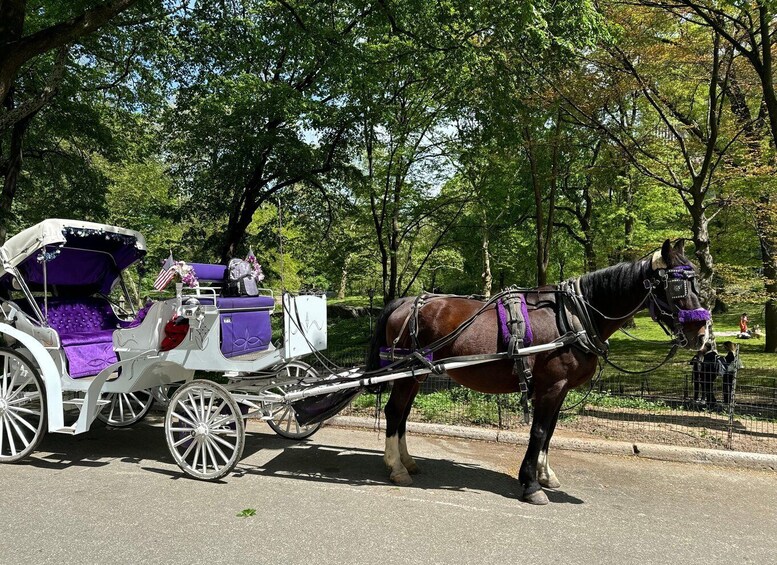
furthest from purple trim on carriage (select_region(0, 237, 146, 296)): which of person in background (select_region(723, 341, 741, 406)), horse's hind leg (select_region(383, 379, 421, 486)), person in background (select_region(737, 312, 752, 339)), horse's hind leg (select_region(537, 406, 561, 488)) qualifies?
person in background (select_region(737, 312, 752, 339))

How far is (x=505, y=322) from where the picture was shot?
507 cm

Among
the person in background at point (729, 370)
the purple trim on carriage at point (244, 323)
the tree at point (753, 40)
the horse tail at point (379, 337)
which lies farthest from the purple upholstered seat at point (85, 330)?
the tree at point (753, 40)

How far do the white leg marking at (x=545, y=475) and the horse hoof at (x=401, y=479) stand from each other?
1.30 metres

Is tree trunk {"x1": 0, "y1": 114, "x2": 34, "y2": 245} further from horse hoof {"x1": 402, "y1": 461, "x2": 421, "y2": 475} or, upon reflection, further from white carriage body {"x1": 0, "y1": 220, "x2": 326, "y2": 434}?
horse hoof {"x1": 402, "y1": 461, "x2": 421, "y2": 475}

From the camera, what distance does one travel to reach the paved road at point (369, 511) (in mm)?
3748

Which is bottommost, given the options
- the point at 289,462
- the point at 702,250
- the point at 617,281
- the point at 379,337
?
the point at 289,462

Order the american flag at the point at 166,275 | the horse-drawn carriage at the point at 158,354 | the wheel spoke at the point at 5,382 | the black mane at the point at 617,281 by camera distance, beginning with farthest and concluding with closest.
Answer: the wheel spoke at the point at 5,382, the american flag at the point at 166,275, the horse-drawn carriage at the point at 158,354, the black mane at the point at 617,281

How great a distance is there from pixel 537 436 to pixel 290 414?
3389 mm

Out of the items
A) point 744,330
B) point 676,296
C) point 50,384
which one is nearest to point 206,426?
point 50,384

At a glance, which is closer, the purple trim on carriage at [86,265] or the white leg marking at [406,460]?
the white leg marking at [406,460]

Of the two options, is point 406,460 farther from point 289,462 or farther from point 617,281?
point 617,281

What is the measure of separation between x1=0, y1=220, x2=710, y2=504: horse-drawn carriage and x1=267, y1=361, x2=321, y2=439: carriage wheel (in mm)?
40

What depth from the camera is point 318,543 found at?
12.6 feet

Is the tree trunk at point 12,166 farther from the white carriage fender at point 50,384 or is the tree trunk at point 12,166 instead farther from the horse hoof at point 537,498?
the horse hoof at point 537,498
